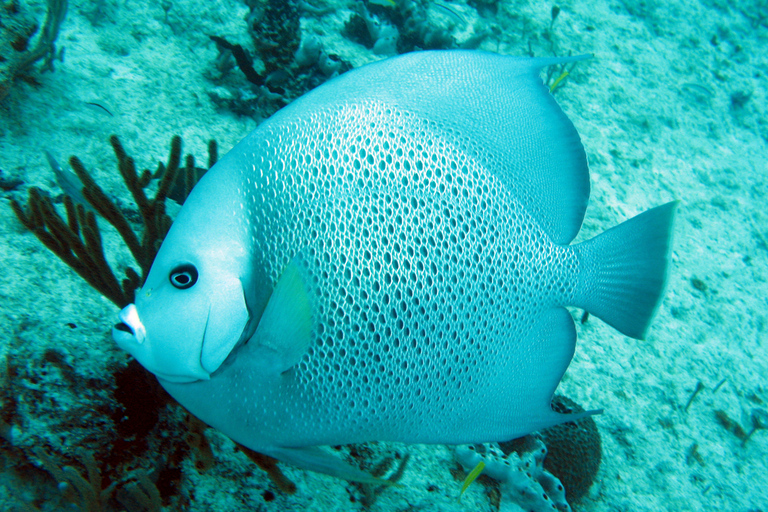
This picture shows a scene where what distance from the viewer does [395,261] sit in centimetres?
87

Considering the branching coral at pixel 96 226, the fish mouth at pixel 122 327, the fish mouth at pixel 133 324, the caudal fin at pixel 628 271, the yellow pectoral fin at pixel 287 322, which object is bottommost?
the branching coral at pixel 96 226

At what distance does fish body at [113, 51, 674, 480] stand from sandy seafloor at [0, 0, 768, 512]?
0.21 meters

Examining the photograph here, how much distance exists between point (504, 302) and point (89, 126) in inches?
93.4

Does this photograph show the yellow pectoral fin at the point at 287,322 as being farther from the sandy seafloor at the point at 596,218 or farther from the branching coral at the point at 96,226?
the branching coral at the point at 96,226

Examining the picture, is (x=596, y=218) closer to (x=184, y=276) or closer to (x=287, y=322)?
(x=287, y=322)

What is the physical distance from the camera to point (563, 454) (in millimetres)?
1853

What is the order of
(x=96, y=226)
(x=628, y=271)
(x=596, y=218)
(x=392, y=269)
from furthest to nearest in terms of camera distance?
(x=596, y=218) → (x=96, y=226) → (x=628, y=271) → (x=392, y=269)

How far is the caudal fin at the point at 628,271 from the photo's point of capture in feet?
3.21

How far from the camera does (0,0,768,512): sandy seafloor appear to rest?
137 centimetres

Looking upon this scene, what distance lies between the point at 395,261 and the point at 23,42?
2635mm

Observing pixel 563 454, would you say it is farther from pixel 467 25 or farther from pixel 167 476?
pixel 467 25

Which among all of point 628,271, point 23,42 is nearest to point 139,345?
point 628,271

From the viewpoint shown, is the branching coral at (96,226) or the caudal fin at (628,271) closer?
the caudal fin at (628,271)

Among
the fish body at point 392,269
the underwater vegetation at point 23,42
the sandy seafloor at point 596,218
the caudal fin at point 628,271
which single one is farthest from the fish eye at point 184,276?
the underwater vegetation at point 23,42
